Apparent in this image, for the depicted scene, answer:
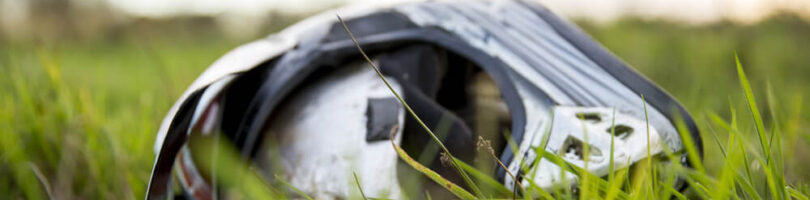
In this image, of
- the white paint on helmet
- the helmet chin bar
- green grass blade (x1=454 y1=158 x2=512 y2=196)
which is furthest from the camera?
the white paint on helmet

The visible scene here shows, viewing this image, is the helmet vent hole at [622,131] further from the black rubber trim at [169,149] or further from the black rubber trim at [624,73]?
the black rubber trim at [169,149]

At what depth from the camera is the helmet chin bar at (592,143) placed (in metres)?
0.71

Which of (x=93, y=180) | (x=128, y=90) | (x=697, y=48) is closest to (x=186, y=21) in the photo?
(x=128, y=90)

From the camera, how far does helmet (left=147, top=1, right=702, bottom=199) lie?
767 mm

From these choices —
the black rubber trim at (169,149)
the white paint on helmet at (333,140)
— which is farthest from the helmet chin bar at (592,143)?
the black rubber trim at (169,149)

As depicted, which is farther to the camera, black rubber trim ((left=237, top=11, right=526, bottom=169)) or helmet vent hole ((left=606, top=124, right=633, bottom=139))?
black rubber trim ((left=237, top=11, right=526, bottom=169))

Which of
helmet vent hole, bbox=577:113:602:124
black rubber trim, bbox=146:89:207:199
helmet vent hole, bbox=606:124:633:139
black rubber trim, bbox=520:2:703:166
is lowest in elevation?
black rubber trim, bbox=146:89:207:199

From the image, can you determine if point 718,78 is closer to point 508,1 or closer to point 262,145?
point 508,1

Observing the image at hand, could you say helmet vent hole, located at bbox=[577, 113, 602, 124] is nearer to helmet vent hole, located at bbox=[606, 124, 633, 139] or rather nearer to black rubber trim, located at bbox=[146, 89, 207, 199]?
helmet vent hole, located at bbox=[606, 124, 633, 139]

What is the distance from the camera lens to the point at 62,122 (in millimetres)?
Answer: 1172

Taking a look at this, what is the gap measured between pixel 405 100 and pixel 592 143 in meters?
0.28

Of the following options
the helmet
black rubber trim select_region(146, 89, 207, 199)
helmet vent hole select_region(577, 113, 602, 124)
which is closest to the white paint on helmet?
the helmet

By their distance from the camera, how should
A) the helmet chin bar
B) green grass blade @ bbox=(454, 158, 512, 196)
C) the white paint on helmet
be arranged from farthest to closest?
1. the white paint on helmet
2. the helmet chin bar
3. green grass blade @ bbox=(454, 158, 512, 196)

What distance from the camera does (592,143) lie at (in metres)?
0.74
